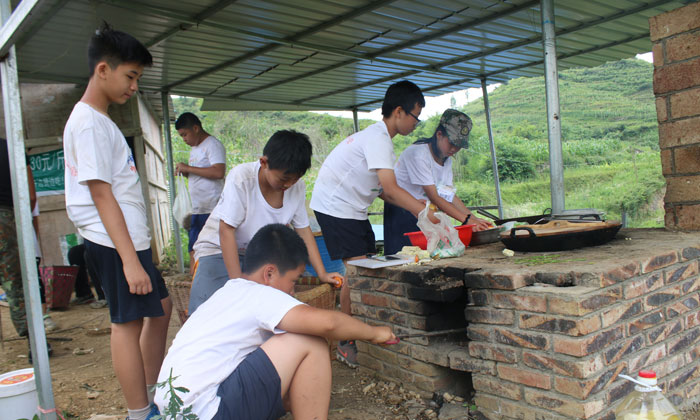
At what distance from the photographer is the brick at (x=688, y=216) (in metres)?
2.95

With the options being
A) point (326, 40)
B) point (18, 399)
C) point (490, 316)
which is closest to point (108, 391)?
point (18, 399)

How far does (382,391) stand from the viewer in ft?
9.26

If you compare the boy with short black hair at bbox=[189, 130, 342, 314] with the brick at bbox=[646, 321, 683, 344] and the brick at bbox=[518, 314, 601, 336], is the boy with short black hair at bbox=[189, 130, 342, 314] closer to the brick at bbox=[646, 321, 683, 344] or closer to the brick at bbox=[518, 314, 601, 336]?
the brick at bbox=[518, 314, 601, 336]

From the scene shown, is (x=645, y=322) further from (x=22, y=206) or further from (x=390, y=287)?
(x=22, y=206)

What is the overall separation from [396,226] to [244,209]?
171 centimetres

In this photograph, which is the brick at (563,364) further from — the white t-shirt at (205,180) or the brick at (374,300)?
the white t-shirt at (205,180)

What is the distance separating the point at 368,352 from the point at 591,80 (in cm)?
2520

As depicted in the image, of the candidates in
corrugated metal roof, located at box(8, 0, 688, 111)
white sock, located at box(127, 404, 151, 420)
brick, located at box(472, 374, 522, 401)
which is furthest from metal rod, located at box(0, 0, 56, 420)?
brick, located at box(472, 374, 522, 401)

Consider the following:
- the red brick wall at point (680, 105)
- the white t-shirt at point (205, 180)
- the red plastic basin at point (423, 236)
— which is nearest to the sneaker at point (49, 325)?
the white t-shirt at point (205, 180)

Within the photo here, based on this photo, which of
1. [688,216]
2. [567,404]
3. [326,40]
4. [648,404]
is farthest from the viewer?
[326,40]

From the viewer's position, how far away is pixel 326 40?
5.40 metres

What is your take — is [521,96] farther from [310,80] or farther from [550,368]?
[550,368]

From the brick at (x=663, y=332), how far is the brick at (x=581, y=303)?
367 mm

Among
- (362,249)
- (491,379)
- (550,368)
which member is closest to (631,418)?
(550,368)
